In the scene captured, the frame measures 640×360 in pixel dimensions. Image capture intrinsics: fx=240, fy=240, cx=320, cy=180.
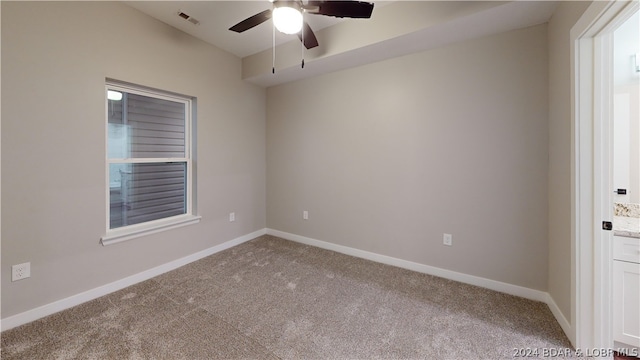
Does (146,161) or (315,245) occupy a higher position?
(146,161)

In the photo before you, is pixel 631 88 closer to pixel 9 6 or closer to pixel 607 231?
pixel 607 231

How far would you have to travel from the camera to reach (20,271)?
1842mm

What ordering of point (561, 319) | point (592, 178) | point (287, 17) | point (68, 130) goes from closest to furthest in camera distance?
point (592, 178) < point (287, 17) < point (561, 319) < point (68, 130)

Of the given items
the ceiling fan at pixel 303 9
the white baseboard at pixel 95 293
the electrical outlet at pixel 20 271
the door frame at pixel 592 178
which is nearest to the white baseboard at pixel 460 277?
the door frame at pixel 592 178

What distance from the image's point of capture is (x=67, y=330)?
5.87 feet

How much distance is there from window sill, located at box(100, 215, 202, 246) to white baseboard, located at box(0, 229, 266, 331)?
405 millimetres

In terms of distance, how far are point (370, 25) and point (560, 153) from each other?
1993mm

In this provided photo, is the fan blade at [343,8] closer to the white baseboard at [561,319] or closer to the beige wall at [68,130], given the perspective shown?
the beige wall at [68,130]

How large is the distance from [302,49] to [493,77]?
80.6 inches

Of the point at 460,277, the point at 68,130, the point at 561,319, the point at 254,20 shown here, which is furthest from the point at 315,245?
the point at 68,130

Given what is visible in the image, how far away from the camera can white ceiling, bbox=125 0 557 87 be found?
200cm

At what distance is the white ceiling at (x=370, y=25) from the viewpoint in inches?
78.7

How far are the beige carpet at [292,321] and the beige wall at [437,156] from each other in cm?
45

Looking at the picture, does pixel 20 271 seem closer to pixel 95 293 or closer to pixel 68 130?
pixel 95 293
